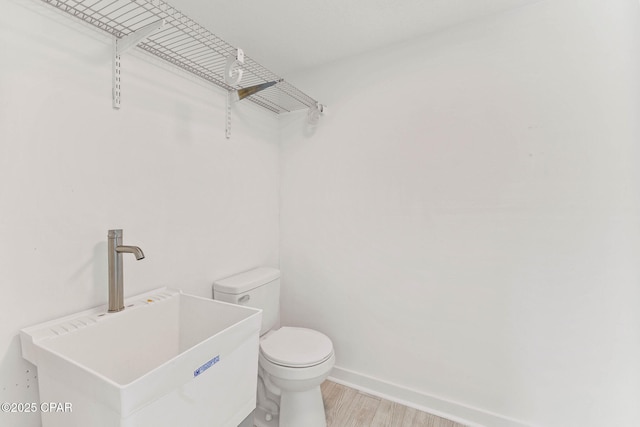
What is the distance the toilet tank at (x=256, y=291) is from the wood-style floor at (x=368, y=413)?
0.60m

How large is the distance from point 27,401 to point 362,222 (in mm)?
1641

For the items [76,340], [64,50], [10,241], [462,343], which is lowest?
[462,343]

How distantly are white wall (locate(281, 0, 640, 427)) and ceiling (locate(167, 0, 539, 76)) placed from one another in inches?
3.7

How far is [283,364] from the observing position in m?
1.38

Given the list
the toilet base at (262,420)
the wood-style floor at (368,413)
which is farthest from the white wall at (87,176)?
the wood-style floor at (368,413)

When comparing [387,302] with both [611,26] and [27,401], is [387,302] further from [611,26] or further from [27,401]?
[611,26]

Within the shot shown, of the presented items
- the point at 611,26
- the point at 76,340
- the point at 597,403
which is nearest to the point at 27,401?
the point at 76,340

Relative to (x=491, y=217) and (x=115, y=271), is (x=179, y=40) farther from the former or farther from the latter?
(x=491, y=217)

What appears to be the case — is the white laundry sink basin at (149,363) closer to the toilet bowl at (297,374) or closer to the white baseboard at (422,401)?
the toilet bowl at (297,374)

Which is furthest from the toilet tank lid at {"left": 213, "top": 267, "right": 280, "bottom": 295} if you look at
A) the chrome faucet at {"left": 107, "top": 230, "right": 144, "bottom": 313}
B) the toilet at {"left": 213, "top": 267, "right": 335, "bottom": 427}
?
the chrome faucet at {"left": 107, "top": 230, "right": 144, "bottom": 313}

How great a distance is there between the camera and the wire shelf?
3.41ft

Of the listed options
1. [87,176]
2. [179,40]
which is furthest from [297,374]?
[179,40]

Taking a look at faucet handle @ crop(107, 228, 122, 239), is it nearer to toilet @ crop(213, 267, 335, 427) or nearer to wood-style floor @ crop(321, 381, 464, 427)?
toilet @ crop(213, 267, 335, 427)

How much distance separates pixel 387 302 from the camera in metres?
1.77
